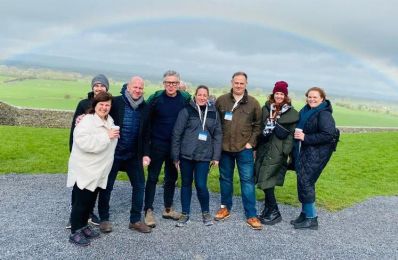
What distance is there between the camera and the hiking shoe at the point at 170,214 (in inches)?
235

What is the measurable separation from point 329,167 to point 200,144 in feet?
29.2

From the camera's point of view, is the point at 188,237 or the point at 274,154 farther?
the point at 274,154

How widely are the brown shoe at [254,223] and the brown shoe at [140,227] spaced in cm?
161

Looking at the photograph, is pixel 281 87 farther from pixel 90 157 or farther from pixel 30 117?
pixel 30 117

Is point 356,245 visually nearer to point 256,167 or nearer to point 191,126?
point 256,167

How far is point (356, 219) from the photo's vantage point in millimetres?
6898

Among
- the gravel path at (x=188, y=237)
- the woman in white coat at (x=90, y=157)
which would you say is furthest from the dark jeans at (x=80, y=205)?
the gravel path at (x=188, y=237)

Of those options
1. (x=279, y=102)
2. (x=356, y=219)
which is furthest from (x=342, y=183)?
(x=279, y=102)

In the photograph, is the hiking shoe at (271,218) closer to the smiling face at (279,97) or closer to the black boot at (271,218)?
the black boot at (271,218)

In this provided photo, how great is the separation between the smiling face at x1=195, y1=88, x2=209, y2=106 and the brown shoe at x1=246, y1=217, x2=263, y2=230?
79.7 inches

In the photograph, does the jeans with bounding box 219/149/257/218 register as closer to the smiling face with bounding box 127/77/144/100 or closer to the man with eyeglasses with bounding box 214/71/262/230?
the man with eyeglasses with bounding box 214/71/262/230

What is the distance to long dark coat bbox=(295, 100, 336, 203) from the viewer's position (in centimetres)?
554

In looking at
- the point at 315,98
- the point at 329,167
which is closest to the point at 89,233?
the point at 315,98

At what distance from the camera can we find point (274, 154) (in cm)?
583
